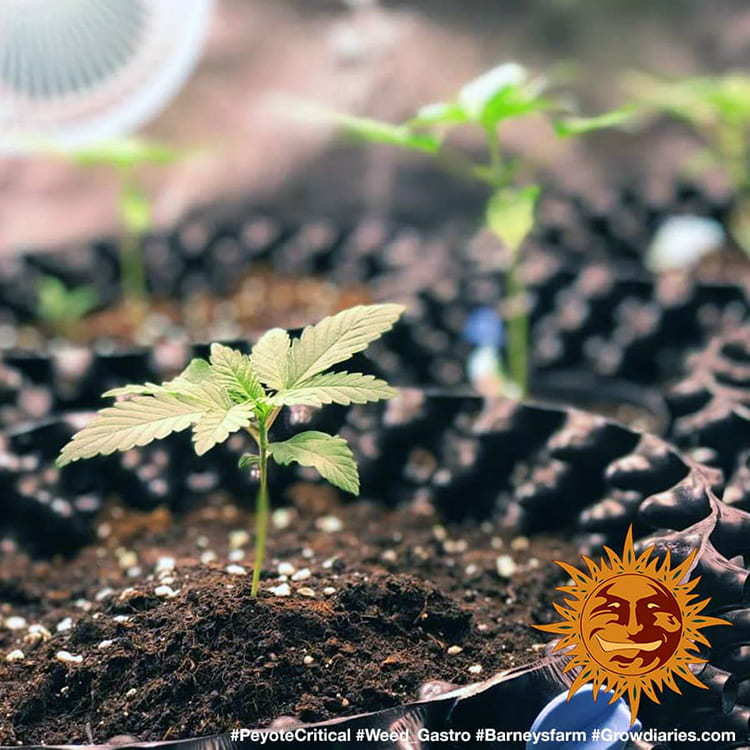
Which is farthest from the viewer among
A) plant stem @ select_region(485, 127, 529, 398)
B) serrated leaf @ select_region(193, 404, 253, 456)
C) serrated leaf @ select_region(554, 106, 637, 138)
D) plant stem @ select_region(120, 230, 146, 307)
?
plant stem @ select_region(120, 230, 146, 307)

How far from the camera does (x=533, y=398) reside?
1.51 meters

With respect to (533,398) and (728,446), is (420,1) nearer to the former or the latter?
(533,398)

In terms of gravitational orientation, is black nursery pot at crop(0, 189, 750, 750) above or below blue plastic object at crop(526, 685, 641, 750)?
above

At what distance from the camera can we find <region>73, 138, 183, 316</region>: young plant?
5.39 ft

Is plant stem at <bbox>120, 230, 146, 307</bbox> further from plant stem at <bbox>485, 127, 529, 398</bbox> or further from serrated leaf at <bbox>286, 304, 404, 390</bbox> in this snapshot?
serrated leaf at <bbox>286, 304, 404, 390</bbox>

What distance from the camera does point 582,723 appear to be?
0.76 metres

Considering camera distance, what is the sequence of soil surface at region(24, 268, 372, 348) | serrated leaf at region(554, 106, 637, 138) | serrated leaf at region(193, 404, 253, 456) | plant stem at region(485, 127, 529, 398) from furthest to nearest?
soil surface at region(24, 268, 372, 348) → plant stem at region(485, 127, 529, 398) → serrated leaf at region(554, 106, 637, 138) → serrated leaf at region(193, 404, 253, 456)

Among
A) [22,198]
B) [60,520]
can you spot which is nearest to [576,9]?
[22,198]

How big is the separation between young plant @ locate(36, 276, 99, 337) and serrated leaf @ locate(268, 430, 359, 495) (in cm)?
107

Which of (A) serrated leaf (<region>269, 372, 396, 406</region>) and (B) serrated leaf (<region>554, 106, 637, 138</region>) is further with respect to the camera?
(B) serrated leaf (<region>554, 106, 637, 138</region>)

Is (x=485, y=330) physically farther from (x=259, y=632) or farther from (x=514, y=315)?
(x=259, y=632)

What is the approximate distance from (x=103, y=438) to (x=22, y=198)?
1.61 meters

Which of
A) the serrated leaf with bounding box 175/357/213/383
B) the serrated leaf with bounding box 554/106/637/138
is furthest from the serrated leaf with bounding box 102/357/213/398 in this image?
the serrated leaf with bounding box 554/106/637/138

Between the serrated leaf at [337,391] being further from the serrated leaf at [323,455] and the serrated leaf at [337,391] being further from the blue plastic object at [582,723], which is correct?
the blue plastic object at [582,723]
